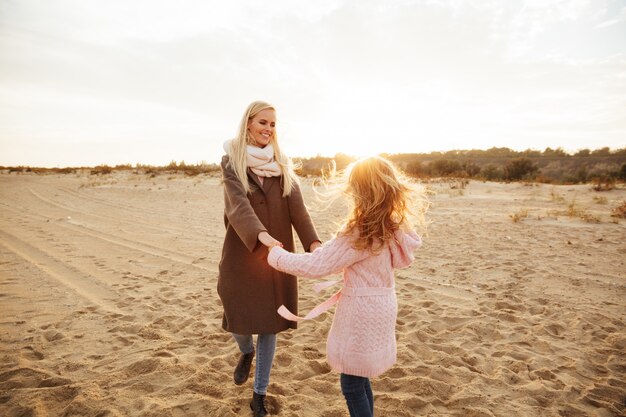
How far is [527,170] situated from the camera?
2600cm

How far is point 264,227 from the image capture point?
2.44m

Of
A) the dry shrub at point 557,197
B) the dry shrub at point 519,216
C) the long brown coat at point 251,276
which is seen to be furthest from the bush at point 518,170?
the long brown coat at point 251,276

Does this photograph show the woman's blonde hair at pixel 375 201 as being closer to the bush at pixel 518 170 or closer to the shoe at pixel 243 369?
the shoe at pixel 243 369

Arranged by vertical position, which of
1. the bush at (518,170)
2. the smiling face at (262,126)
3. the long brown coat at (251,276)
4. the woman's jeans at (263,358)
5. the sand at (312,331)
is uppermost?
the bush at (518,170)

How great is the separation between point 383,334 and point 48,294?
17.6 ft

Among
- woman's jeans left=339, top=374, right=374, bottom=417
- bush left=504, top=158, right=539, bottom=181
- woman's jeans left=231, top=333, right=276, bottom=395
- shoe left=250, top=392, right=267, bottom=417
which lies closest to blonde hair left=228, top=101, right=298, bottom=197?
woman's jeans left=231, top=333, right=276, bottom=395

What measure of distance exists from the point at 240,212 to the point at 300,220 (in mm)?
549

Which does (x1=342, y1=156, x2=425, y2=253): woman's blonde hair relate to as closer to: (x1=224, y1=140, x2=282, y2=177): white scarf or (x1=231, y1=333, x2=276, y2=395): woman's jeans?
(x1=224, y1=140, x2=282, y2=177): white scarf

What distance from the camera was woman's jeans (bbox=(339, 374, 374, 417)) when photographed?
2.15 metres

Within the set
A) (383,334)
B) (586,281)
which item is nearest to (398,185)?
(383,334)

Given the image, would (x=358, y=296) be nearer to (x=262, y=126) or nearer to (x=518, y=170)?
(x=262, y=126)

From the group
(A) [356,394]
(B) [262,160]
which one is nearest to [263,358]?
(A) [356,394]

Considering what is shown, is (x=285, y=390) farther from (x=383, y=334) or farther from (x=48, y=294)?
(x=48, y=294)

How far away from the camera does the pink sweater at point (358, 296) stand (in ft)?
6.64
